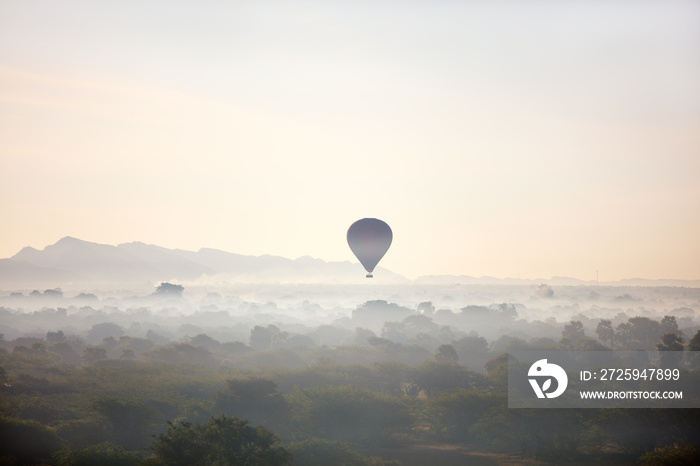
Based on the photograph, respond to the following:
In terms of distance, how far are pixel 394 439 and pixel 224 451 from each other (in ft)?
88.2

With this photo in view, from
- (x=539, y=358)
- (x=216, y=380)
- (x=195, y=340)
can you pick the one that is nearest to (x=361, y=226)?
(x=216, y=380)

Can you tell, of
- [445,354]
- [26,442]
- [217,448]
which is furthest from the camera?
[445,354]

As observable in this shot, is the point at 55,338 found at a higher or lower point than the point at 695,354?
lower

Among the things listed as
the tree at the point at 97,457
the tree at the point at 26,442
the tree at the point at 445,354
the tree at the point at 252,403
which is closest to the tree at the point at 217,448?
the tree at the point at 97,457

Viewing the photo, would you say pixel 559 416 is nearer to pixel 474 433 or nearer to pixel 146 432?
pixel 474 433

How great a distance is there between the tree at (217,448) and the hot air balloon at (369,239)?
3747 centimetres

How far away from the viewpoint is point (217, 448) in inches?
1409

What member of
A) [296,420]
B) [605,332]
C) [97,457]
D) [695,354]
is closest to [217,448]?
[97,457]

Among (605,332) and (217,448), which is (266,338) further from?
(217,448)

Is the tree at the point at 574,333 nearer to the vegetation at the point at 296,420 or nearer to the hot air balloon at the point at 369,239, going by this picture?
the vegetation at the point at 296,420

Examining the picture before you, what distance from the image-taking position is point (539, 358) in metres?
93.0
